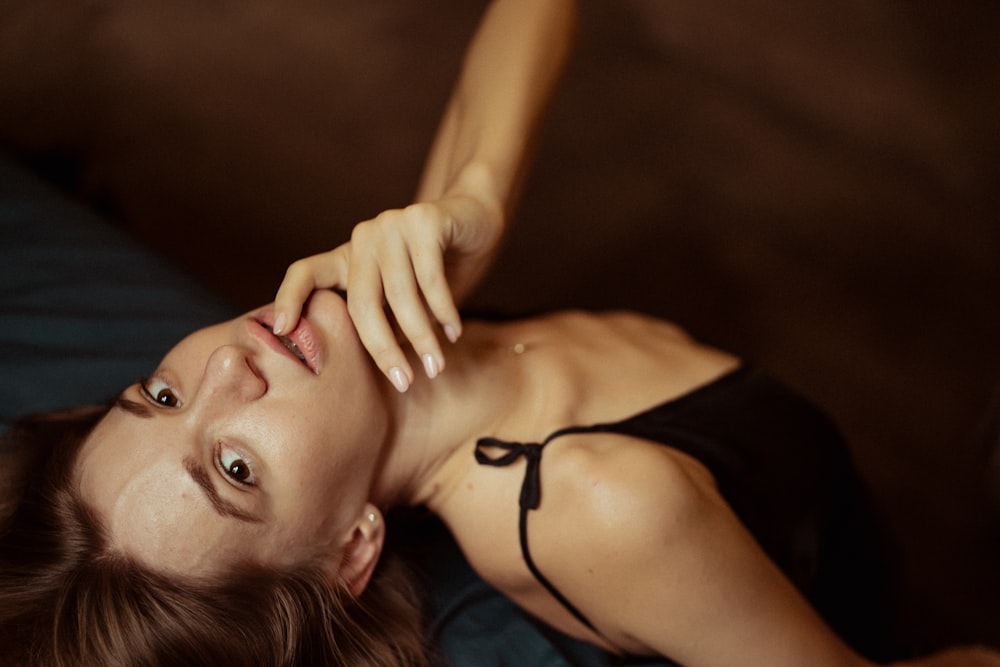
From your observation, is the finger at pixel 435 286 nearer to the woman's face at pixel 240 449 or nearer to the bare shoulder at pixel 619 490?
the woman's face at pixel 240 449

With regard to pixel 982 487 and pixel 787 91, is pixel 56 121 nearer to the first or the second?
pixel 787 91

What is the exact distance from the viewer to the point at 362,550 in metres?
1.19

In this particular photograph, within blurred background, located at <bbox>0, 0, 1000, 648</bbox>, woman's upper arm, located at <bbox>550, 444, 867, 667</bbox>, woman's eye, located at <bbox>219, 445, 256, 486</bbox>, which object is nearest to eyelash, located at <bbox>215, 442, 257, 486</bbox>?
woman's eye, located at <bbox>219, 445, 256, 486</bbox>

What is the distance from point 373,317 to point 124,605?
1.35 feet

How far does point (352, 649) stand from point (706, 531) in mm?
463

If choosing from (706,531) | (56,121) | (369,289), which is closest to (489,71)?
(369,289)

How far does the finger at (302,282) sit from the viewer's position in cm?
103

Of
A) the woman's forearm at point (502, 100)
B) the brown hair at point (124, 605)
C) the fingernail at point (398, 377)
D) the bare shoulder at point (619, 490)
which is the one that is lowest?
the brown hair at point (124, 605)

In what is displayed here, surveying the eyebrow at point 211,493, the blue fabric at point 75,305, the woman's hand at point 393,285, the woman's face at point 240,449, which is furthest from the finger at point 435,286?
the blue fabric at point 75,305

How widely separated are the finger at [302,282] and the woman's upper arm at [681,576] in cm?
38

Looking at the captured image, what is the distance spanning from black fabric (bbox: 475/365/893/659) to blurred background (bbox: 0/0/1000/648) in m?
0.58

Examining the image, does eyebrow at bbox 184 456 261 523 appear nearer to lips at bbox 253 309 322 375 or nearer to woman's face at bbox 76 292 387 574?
woman's face at bbox 76 292 387 574

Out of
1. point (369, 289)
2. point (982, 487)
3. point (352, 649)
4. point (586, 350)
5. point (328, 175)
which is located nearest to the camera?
point (369, 289)

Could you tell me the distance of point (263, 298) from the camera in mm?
2348
